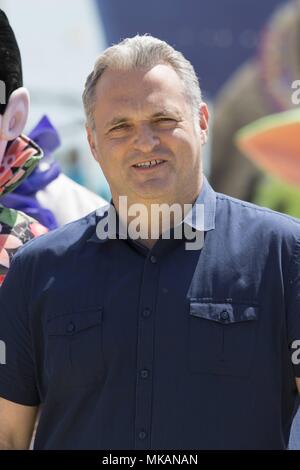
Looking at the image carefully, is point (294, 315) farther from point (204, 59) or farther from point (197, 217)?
point (204, 59)

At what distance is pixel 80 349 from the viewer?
2.00m

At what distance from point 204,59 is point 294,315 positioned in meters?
3.74

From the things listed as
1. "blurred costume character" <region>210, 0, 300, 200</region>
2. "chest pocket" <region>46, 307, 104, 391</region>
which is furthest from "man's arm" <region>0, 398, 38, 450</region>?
"blurred costume character" <region>210, 0, 300, 200</region>

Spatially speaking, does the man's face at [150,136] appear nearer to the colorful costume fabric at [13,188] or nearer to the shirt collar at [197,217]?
the shirt collar at [197,217]

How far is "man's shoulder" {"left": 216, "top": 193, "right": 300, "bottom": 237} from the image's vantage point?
2.00 m

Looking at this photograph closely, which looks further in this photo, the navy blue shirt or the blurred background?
the blurred background

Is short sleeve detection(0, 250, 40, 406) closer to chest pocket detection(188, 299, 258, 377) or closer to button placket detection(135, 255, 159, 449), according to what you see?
button placket detection(135, 255, 159, 449)

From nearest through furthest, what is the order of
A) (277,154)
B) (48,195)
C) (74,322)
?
(74,322) < (48,195) < (277,154)

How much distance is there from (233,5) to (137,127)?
3580mm

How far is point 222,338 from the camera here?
1.94 meters

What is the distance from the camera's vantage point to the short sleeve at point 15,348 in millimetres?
2100

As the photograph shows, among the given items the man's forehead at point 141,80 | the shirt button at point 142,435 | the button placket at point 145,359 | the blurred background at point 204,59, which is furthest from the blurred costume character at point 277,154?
the shirt button at point 142,435

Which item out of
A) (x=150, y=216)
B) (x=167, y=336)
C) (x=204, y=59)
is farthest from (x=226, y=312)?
(x=204, y=59)

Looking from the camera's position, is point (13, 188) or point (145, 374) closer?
point (145, 374)
